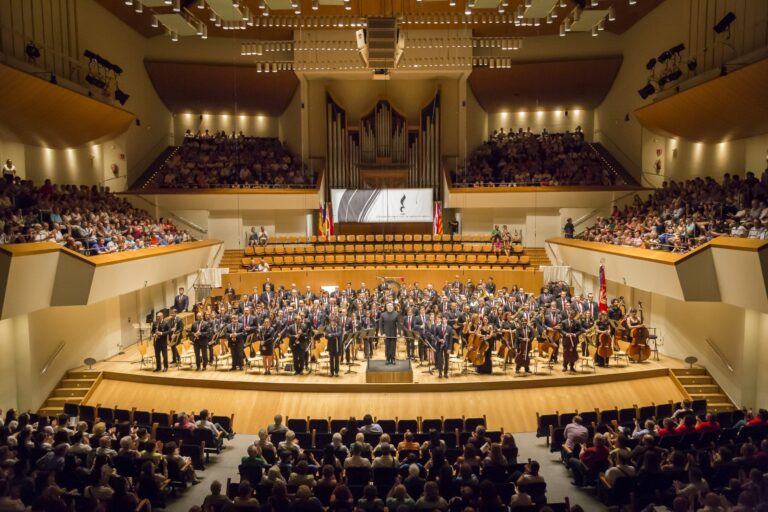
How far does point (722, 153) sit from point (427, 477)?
1405cm

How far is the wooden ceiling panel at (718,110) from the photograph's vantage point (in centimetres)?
1288

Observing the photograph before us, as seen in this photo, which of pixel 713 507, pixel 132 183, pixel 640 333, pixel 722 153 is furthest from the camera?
pixel 132 183

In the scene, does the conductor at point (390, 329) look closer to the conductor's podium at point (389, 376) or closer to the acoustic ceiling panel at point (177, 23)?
the conductor's podium at point (389, 376)

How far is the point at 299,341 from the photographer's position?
12617mm

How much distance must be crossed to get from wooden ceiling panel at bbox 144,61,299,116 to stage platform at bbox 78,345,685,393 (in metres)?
13.3

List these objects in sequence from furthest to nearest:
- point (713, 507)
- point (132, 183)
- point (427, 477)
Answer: point (132, 183), point (427, 477), point (713, 507)

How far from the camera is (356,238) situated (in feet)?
71.8

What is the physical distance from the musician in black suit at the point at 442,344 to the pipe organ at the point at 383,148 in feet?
38.9

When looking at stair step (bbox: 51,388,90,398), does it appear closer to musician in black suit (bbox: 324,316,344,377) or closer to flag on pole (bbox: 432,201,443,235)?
musician in black suit (bbox: 324,316,344,377)

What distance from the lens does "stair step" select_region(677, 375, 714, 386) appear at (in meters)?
12.7

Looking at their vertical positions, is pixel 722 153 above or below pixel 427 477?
above

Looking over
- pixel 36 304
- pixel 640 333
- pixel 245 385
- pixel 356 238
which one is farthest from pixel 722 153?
pixel 36 304

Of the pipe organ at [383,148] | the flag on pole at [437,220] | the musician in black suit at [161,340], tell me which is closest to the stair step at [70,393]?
the musician in black suit at [161,340]

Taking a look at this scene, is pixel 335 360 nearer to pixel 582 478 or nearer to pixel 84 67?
pixel 582 478
